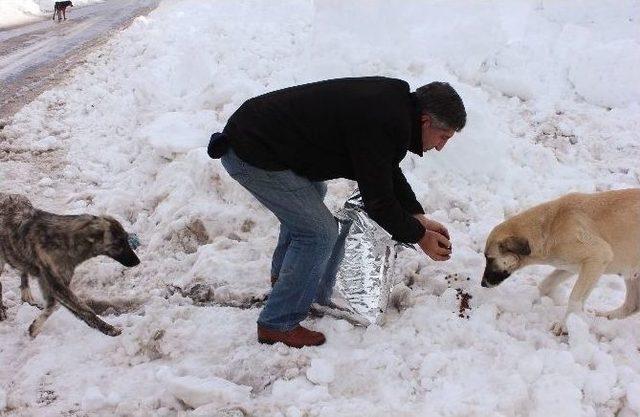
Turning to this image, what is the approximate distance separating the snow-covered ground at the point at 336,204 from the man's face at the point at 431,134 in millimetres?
1435

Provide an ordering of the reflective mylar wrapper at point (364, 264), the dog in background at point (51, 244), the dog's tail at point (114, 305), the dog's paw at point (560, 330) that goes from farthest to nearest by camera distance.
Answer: the dog's tail at point (114, 305)
the dog in background at point (51, 244)
the reflective mylar wrapper at point (364, 264)
the dog's paw at point (560, 330)

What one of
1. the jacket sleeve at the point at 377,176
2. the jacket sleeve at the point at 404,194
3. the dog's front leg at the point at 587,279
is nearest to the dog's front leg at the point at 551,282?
the dog's front leg at the point at 587,279

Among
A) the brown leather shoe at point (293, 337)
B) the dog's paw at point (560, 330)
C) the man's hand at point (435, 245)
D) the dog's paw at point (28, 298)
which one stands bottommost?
the dog's paw at point (28, 298)

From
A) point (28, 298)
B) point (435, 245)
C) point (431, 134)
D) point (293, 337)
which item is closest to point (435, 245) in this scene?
point (435, 245)

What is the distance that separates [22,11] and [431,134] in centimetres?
2964

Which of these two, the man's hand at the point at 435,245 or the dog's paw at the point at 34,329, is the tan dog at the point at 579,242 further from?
the dog's paw at the point at 34,329

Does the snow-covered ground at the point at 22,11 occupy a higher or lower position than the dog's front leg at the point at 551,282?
higher

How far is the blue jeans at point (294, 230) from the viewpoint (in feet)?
11.9

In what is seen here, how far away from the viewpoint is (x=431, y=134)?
11.0 ft

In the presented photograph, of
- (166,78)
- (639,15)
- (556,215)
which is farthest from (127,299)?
(639,15)

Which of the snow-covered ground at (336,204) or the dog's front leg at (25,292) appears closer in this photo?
the snow-covered ground at (336,204)

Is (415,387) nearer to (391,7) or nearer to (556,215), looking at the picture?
(556,215)

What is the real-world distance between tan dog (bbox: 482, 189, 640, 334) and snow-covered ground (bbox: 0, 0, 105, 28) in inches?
982

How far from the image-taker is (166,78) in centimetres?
995
